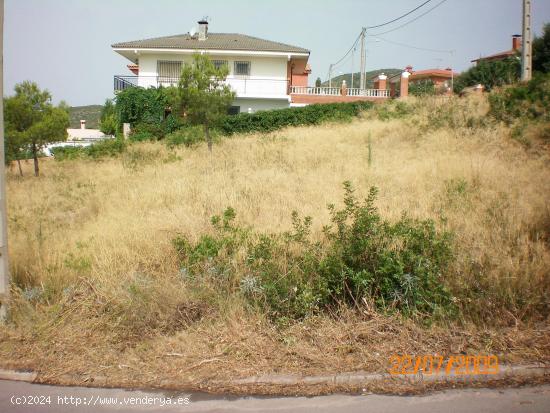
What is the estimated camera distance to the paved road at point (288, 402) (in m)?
3.09

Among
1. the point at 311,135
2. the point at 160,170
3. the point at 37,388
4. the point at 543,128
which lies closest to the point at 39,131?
the point at 160,170

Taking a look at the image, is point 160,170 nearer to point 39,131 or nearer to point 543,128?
point 39,131

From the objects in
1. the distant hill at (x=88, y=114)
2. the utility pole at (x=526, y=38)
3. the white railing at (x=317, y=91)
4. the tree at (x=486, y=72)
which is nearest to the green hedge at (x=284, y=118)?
the white railing at (x=317, y=91)

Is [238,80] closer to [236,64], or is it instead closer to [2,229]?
[236,64]

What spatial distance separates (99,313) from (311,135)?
13.5 meters

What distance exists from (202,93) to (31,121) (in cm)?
800

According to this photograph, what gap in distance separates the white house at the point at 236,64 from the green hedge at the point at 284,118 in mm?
5351

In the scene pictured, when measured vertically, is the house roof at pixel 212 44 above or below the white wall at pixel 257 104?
above

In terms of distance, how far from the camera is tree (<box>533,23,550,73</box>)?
28.1 meters

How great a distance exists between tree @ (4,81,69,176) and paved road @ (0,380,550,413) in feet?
54.9

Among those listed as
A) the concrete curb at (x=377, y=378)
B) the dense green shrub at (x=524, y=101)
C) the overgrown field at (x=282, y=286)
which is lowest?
the concrete curb at (x=377, y=378)

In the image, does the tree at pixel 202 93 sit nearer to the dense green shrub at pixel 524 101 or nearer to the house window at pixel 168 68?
the dense green shrub at pixel 524 101

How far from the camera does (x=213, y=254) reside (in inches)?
206

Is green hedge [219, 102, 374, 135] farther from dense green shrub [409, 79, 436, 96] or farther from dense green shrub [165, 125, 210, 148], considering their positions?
dense green shrub [409, 79, 436, 96]
